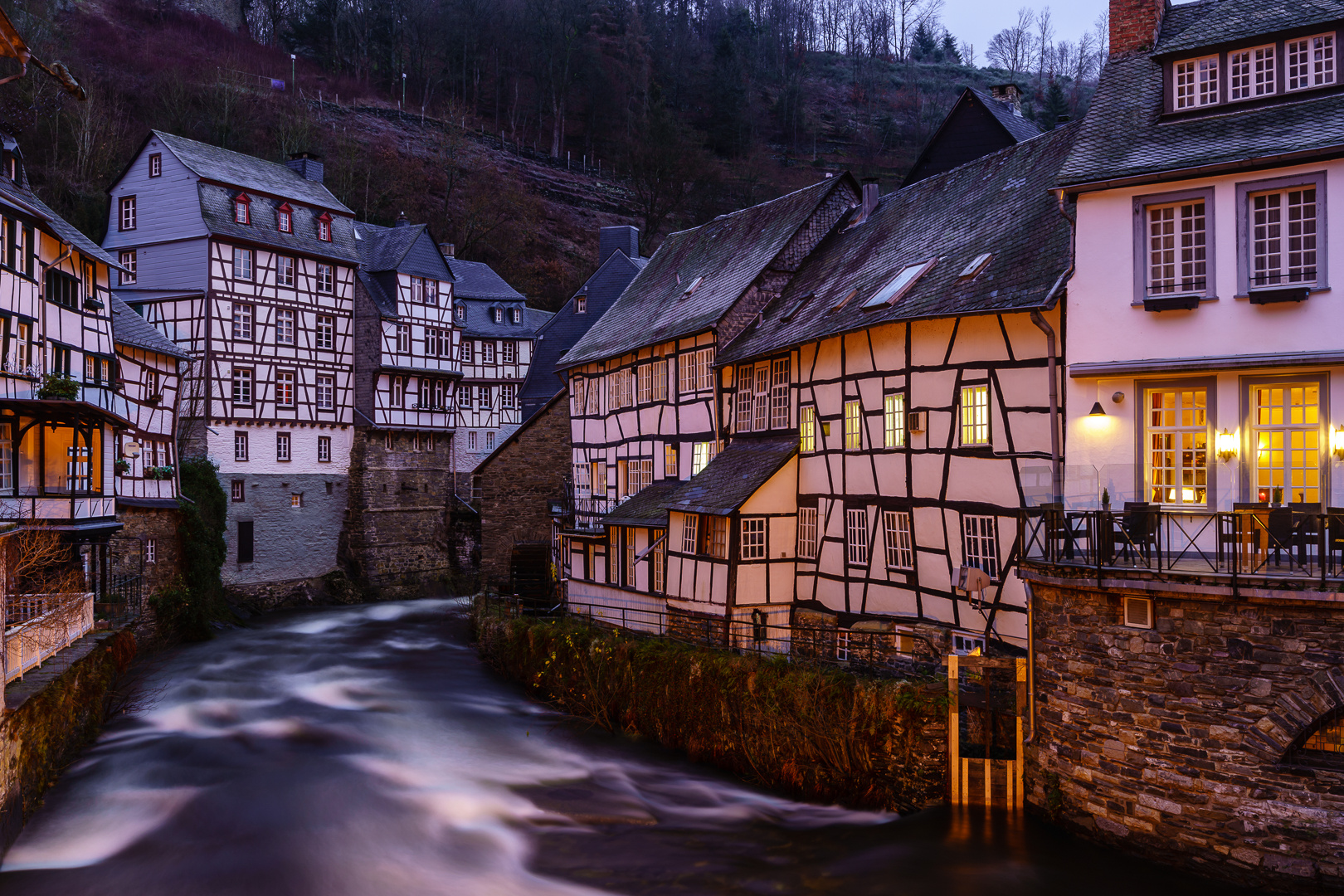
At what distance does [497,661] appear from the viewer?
81.8ft

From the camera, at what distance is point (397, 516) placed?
125 ft

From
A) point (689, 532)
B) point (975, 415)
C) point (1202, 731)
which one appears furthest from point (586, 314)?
point (1202, 731)

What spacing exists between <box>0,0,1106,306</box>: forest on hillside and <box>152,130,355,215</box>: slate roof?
5649 mm

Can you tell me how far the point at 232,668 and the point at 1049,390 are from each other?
2032 centimetres

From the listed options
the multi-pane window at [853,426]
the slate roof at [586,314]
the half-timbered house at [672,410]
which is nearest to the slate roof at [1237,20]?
the multi-pane window at [853,426]

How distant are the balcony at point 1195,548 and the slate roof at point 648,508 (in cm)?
1037

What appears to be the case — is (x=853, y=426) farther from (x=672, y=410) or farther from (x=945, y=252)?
(x=672, y=410)

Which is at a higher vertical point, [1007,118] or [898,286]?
[1007,118]

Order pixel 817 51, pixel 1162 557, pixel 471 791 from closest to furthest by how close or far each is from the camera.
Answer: pixel 1162 557 < pixel 471 791 < pixel 817 51

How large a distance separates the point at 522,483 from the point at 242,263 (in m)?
11.8

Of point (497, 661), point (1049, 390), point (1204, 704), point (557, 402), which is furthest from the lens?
point (557, 402)

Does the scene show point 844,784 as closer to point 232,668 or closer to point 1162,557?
point 1162,557

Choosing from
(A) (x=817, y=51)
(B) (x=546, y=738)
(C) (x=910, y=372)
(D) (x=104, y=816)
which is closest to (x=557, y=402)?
(B) (x=546, y=738)

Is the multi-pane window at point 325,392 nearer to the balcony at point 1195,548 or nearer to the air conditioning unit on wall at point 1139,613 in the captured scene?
the balcony at point 1195,548
